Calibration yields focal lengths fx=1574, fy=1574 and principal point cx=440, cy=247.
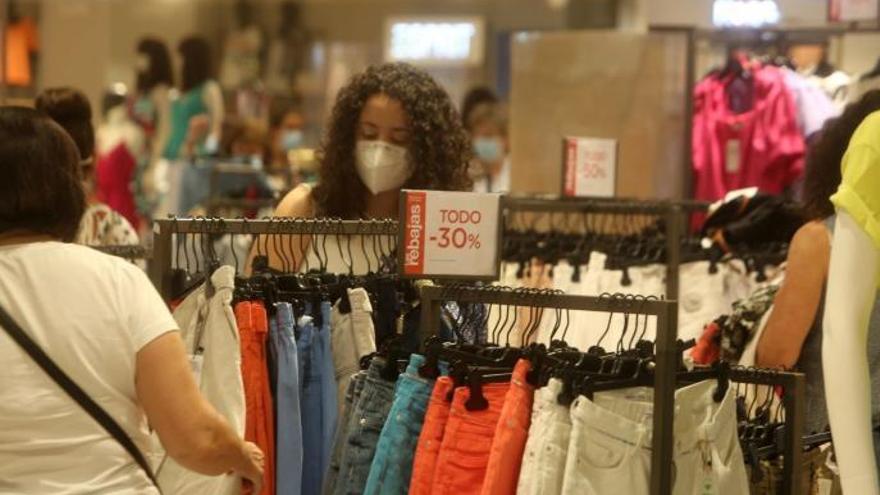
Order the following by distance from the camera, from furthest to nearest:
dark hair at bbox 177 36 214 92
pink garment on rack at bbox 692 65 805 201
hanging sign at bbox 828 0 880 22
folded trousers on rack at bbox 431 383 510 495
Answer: dark hair at bbox 177 36 214 92
pink garment on rack at bbox 692 65 805 201
hanging sign at bbox 828 0 880 22
folded trousers on rack at bbox 431 383 510 495

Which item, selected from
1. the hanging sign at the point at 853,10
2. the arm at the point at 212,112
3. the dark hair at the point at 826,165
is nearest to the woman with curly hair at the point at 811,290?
the dark hair at the point at 826,165

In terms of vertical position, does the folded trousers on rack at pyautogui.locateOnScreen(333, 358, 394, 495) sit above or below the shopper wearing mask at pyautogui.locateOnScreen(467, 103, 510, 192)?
below

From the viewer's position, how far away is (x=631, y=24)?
11.2m

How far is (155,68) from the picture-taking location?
1026 cm

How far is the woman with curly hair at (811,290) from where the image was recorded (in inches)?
158

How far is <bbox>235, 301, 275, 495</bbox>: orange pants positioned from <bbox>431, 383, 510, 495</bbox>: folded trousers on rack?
1.59 ft

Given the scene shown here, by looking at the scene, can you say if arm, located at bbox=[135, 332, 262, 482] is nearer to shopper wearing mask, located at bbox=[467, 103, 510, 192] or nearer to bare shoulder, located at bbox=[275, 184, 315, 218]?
bare shoulder, located at bbox=[275, 184, 315, 218]

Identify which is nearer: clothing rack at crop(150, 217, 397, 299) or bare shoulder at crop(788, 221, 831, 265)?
clothing rack at crop(150, 217, 397, 299)

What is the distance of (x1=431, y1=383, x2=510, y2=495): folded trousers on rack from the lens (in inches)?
116

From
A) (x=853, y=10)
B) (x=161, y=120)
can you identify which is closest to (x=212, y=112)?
(x=161, y=120)

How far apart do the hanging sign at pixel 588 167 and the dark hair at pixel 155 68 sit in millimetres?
5082

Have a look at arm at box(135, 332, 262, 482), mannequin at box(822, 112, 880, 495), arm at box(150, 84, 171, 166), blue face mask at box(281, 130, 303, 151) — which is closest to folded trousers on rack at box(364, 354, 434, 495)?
arm at box(135, 332, 262, 482)

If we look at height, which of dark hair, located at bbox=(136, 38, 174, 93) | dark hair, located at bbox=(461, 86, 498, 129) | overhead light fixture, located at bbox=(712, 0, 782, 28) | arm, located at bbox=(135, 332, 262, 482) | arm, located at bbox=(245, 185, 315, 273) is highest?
overhead light fixture, located at bbox=(712, 0, 782, 28)

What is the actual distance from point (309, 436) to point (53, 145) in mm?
952
